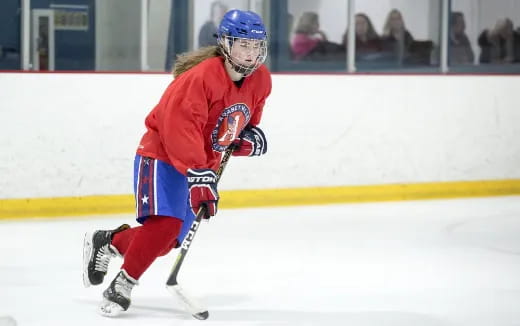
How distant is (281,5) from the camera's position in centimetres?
641

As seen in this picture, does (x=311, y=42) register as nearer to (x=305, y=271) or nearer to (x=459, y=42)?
(x=459, y=42)

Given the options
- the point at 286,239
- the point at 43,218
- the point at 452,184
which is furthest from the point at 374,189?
the point at 43,218

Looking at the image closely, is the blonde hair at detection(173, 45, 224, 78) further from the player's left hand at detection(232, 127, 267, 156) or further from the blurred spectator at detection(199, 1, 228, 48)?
the blurred spectator at detection(199, 1, 228, 48)

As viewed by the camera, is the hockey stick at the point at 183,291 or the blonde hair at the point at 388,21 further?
the blonde hair at the point at 388,21

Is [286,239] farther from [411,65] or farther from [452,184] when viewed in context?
[411,65]

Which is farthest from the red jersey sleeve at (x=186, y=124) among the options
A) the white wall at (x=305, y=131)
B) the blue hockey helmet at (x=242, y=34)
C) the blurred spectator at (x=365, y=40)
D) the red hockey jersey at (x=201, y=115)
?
the blurred spectator at (x=365, y=40)

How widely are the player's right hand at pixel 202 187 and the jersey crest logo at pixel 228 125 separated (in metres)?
0.22

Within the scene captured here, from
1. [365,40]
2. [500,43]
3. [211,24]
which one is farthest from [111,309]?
[500,43]

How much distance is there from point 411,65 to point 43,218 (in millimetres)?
2680

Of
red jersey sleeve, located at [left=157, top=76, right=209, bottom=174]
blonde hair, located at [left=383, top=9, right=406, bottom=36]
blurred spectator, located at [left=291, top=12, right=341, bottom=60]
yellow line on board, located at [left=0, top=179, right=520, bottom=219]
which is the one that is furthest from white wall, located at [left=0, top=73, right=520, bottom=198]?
red jersey sleeve, located at [left=157, top=76, right=209, bottom=174]

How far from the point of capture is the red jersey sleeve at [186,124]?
9.68ft

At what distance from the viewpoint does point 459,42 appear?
22.5ft

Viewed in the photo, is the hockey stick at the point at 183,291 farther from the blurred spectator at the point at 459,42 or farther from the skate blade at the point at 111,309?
the blurred spectator at the point at 459,42

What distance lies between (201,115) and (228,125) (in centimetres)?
19
